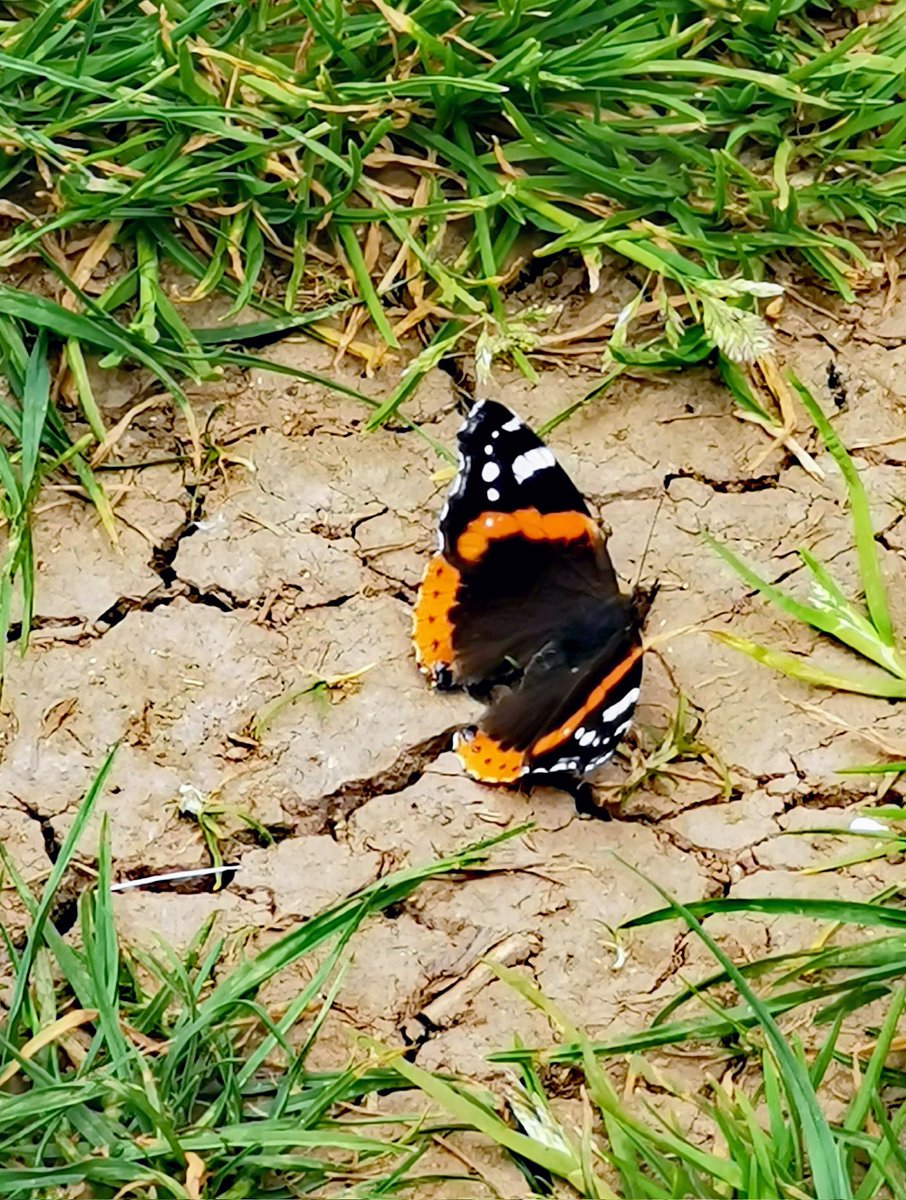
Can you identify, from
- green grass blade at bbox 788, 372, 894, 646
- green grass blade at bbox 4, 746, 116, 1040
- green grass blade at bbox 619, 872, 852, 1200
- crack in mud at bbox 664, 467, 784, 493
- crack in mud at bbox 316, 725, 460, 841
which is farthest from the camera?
crack in mud at bbox 664, 467, 784, 493

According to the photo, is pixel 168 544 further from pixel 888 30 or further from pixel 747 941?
pixel 888 30

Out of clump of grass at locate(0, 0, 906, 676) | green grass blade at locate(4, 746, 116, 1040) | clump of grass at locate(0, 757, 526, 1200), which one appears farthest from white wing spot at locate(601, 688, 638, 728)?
green grass blade at locate(4, 746, 116, 1040)

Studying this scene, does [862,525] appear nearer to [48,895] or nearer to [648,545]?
[648,545]

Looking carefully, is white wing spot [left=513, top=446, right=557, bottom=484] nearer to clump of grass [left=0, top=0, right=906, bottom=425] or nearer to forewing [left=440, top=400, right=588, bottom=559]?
forewing [left=440, top=400, right=588, bottom=559]

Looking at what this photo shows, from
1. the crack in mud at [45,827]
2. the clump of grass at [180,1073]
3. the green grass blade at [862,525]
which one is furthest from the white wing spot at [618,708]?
the crack in mud at [45,827]

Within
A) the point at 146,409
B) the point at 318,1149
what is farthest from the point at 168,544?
the point at 318,1149

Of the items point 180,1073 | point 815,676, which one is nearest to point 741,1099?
point 815,676

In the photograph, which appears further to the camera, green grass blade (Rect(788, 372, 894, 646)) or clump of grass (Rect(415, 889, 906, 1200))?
green grass blade (Rect(788, 372, 894, 646))

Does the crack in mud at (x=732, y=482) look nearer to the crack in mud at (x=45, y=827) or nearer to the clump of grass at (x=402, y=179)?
the clump of grass at (x=402, y=179)
